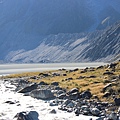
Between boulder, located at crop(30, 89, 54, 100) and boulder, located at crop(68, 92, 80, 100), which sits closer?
boulder, located at crop(68, 92, 80, 100)

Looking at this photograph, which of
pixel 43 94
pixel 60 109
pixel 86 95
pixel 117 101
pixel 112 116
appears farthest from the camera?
pixel 43 94

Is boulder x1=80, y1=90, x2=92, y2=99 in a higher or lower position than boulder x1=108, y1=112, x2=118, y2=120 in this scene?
higher

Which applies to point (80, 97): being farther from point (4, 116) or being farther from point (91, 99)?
point (4, 116)

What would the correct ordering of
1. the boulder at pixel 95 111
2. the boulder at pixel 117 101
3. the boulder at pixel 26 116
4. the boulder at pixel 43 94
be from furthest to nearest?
the boulder at pixel 43 94 → the boulder at pixel 117 101 → the boulder at pixel 95 111 → the boulder at pixel 26 116

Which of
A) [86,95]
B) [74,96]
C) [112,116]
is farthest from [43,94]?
[112,116]

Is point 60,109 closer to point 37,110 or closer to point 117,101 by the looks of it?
point 37,110

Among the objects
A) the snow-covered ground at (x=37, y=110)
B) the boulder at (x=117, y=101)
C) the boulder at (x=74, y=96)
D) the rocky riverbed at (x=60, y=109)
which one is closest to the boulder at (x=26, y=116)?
the rocky riverbed at (x=60, y=109)

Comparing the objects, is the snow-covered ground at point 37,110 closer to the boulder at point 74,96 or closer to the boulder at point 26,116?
the boulder at point 26,116

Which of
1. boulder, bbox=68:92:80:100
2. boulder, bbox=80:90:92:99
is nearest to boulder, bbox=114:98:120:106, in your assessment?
boulder, bbox=80:90:92:99

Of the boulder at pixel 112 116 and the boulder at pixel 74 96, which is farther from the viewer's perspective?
the boulder at pixel 74 96

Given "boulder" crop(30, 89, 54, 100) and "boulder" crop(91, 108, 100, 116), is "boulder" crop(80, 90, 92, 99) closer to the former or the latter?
"boulder" crop(30, 89, 54, 100)

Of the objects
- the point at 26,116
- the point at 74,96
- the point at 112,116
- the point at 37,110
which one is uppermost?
the point at 74,96

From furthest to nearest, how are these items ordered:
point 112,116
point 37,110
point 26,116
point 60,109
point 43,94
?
point 43,94, point 37,110, point 60,109, point 26,116, point 112,116

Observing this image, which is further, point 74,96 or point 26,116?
point 74,96
